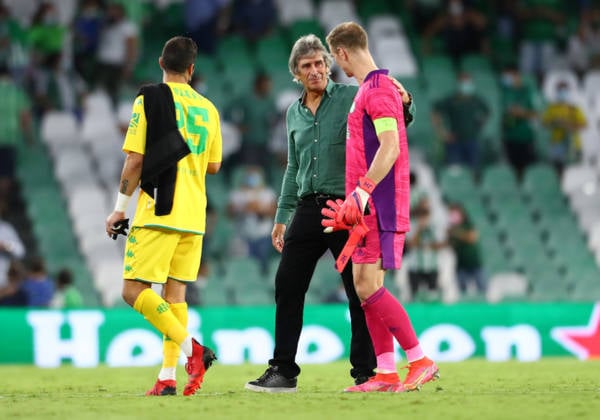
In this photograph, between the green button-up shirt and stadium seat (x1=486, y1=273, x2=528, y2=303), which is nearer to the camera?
the green button-up shirt

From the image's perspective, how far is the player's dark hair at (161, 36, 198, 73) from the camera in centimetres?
793

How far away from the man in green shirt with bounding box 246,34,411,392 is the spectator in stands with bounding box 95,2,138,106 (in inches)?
410

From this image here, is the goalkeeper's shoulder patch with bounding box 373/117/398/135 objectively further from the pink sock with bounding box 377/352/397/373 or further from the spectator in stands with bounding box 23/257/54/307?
the spectator in stands with bounding box 23/257/54/307

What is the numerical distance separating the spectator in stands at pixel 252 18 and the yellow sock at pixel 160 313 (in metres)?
12.4

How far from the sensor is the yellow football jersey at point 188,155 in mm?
7766

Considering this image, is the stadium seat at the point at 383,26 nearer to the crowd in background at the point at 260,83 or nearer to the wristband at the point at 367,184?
the crowd in background at the point at 260,83

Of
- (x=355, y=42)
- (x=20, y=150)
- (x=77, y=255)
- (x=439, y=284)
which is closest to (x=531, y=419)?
(x=355, y=42)

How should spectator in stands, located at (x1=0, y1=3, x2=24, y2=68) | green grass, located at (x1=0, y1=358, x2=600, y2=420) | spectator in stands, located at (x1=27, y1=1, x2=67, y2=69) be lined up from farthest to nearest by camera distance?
1. spectator in stands, located at (x1=27, y1=1, x2=67, y2=69)
2. spectator in stands, located at (x1=0, y1=3, x2=24, y2=68)
3. green grass, located at (x1=0, y1=358, x2=600, y2=420)

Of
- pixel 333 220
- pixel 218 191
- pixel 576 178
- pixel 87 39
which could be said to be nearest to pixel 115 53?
pixel 87 39

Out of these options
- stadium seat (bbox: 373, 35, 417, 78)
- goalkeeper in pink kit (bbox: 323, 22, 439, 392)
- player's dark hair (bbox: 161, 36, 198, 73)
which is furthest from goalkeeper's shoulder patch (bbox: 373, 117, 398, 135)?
stadium seat (bbox: 373, 35, 417, 78)

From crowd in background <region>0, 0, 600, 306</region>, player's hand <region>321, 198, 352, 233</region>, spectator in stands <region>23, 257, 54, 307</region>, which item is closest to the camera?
player's hand <region>321, 198, 352, 233</region>

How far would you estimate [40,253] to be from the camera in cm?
1650

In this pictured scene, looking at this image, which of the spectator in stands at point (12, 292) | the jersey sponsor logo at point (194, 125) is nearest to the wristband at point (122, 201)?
the jersey sponsor logo at point (194, 125)

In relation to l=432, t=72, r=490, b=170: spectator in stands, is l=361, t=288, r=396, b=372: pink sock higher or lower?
lower
